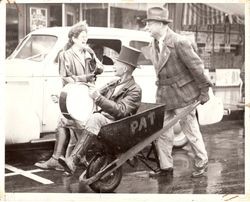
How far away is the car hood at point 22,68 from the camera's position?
4.89 metres

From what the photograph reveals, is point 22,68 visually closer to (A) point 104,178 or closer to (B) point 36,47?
(B) point 36,47

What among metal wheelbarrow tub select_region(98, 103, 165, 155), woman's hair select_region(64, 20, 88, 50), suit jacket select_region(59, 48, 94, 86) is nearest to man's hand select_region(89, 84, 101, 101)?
suit jacket select_region(59, 48, 94, 86)

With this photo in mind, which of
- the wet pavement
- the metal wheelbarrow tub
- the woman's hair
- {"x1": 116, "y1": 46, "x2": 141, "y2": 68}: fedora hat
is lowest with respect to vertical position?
the wet pavement

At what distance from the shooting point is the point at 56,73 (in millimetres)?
4980

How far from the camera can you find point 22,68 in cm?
499

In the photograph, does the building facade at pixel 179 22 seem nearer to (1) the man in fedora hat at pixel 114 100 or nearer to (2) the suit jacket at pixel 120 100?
(1) the man in fedora hat at pixel 114 100

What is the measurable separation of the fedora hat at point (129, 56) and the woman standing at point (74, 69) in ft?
0.69

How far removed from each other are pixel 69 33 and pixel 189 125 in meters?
1.20

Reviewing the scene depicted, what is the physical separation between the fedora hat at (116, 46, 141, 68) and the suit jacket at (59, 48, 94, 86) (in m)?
0.27

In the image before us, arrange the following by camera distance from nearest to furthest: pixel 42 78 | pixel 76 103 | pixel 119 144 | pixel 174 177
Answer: pixel 119 144 < pixel 76 103 < pixel 174 177 < pixel 42 78

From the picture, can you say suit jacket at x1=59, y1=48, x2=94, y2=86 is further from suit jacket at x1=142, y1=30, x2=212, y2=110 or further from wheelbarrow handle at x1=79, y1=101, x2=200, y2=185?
wheelbarrow handle at x1=79, y1=101, x2=200, y2=185

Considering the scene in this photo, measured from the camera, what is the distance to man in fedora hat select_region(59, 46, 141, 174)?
15.4 feet

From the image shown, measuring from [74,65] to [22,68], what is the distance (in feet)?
1.43

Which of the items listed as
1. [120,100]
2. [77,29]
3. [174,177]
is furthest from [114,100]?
[174,177]
